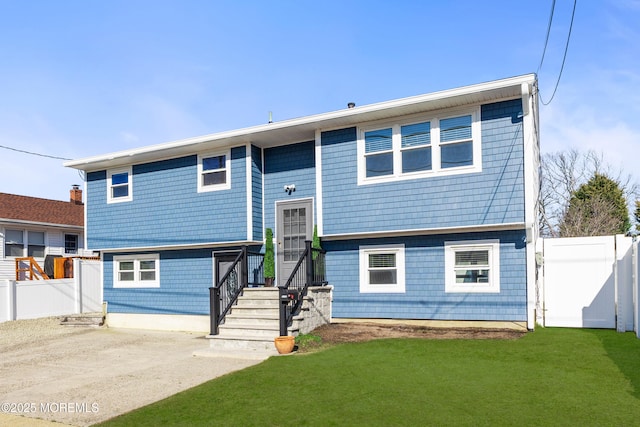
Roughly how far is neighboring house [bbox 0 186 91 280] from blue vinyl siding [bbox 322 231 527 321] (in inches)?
635

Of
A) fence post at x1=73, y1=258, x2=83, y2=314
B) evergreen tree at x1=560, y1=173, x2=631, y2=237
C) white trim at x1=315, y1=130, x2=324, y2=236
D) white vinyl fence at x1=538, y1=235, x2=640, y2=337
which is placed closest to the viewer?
white vinyl fence at x1=538, y1=235, x2=640, y2=337

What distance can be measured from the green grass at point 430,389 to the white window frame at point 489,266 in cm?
187

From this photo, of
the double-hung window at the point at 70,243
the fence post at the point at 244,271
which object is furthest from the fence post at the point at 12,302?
the fence post at the point at 244,271

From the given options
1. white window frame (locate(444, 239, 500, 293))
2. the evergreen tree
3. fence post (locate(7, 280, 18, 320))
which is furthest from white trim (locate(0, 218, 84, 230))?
the evergreen tree

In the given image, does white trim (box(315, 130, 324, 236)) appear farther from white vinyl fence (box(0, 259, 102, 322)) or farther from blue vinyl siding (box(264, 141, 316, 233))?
white vinyl fence (box(0, 259, 102, 322))

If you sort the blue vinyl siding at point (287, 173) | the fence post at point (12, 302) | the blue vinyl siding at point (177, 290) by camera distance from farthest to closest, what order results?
the fence post at point (12, 302) → the blue vinyl siding at point (177, 290) → the blue vinyl siding at point (287, 173)

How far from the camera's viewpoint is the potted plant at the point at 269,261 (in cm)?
1280

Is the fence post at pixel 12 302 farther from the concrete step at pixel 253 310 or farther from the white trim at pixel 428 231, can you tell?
the white trim at pixel 428 231

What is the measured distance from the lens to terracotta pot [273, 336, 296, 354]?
9.12 metres

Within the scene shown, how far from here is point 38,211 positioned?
2297 cm

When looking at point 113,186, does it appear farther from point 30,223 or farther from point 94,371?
point 30,223

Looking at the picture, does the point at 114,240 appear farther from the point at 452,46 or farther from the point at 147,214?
the point at 452,46

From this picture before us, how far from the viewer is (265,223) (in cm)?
1359

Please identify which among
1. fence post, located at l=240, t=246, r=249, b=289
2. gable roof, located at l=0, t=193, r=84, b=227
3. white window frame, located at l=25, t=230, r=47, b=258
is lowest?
fence post, located at l=240, t=246, r=249, b=289
